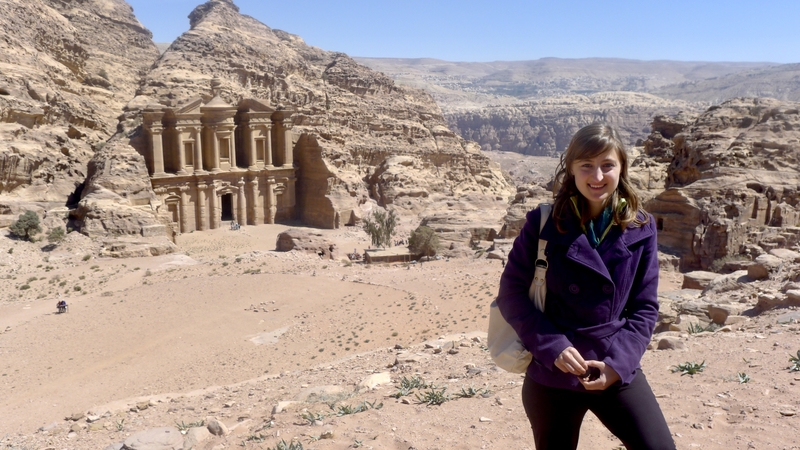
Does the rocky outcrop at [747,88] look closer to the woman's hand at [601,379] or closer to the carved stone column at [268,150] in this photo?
the carved stone column at [268,150]

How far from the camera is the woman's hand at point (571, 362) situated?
3.08 meters

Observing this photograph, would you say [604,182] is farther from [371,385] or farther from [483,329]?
[483,329]

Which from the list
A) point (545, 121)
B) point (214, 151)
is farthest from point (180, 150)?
point (545, 121)

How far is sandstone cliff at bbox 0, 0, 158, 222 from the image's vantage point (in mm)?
27812

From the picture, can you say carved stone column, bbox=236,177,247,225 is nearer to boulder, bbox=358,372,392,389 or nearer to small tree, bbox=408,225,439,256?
small tree, bbox=408,225,439,256

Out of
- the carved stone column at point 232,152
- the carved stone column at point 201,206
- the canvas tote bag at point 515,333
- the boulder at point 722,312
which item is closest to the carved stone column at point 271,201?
the carved stone column at point 232,152

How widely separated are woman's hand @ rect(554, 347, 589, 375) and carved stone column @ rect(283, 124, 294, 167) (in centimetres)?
3630

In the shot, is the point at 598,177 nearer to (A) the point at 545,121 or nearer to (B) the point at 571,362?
(B) the point at 571,362

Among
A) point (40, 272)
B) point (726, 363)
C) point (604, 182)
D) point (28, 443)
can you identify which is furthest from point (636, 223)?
point (40, 272)

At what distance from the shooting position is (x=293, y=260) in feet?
76.9

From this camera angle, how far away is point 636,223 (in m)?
3.32

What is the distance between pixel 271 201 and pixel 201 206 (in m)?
4.69

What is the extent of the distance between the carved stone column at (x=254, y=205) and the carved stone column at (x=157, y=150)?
5.71m

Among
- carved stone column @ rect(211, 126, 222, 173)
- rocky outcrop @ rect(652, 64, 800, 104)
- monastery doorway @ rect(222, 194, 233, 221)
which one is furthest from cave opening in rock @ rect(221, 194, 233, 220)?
rocky outcrop @ rect(652, 64, 800, 104)
